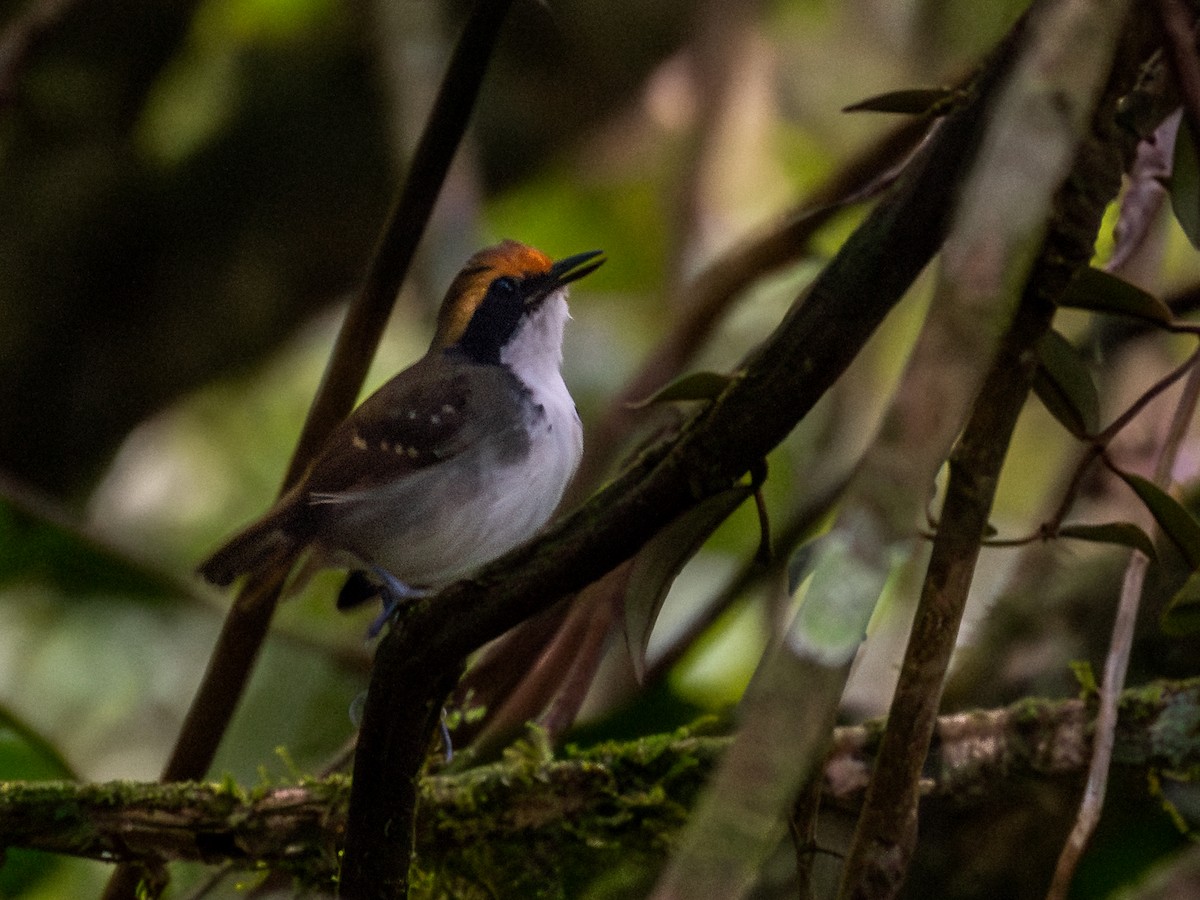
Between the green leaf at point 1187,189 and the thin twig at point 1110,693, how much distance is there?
0.20 m

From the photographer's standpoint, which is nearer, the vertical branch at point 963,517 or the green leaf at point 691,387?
the vertical branch at point 963,517

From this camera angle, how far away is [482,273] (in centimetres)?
254

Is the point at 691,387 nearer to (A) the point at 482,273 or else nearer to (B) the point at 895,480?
(B) the point at 895,480

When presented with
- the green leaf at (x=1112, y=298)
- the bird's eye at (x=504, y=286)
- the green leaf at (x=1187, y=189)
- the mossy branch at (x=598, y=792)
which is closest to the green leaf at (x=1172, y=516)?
the green leaf at (x=1112, y=298)

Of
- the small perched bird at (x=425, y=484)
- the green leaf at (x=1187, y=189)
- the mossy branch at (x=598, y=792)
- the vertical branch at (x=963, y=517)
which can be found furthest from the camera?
the small perched bird at (x=425, y=484)

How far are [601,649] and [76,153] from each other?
Answer: 7.08 ft

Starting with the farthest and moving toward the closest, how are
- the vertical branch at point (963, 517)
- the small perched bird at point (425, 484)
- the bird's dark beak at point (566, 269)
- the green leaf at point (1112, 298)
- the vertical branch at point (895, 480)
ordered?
1. the bird's dark beak at point (566, 269)
2. the small perched bird at point (425, 484)
3. the green leaf at point (1112, 298)
4. the vertical branch at point (963, 517)
5. the vertical branch at point (895, 480)

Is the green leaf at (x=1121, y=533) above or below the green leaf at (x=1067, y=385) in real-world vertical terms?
below

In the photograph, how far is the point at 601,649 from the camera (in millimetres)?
2426

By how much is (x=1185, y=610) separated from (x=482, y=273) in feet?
4.70

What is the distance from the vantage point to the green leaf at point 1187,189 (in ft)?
5.21

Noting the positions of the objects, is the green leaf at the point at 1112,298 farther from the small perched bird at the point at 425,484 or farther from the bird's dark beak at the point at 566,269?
the bird's dark beak at the point at 566,269

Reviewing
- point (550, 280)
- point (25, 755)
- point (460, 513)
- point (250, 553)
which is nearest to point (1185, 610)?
point (460, 513)

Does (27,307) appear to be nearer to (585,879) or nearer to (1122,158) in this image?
(585,879)
